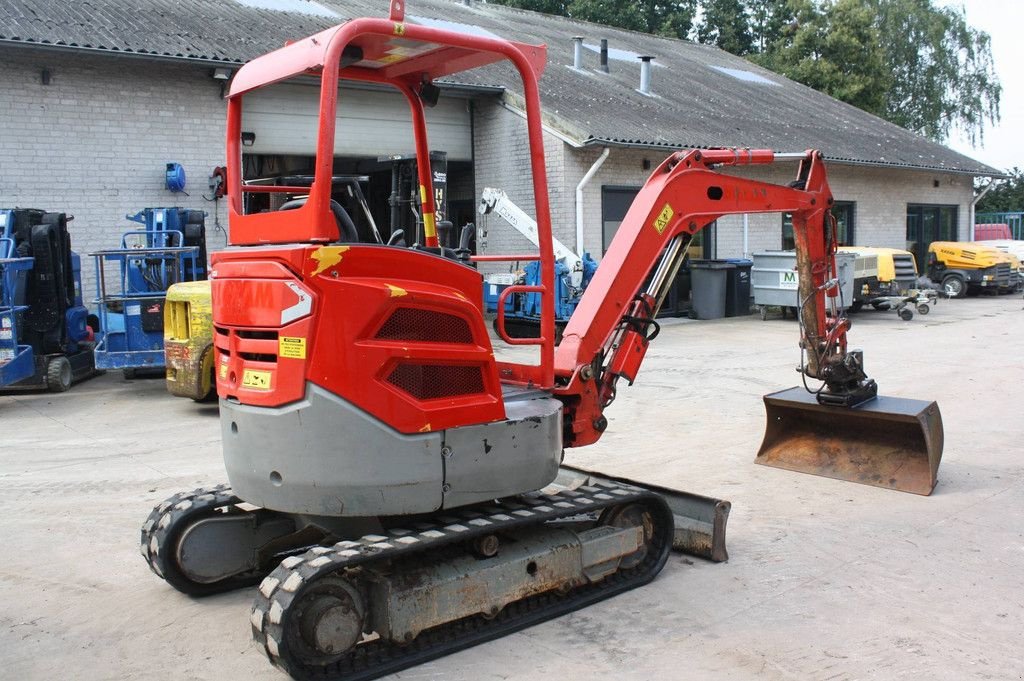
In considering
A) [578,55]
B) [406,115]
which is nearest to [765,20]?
[578,55]

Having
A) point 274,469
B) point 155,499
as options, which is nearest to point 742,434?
point 155,499

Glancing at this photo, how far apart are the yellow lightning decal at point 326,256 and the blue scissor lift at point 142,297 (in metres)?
7.48

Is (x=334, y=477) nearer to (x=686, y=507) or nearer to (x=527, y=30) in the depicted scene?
(x=686, y=507)

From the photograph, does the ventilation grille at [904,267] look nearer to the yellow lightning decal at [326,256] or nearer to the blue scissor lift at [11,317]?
the blue scissor lift at [11,317]

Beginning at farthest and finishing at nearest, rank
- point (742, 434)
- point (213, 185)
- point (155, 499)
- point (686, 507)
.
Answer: point (213, 185) < point (742, 434) < point (155, 499) < point (686, 507)

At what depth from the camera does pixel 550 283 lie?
4.59m

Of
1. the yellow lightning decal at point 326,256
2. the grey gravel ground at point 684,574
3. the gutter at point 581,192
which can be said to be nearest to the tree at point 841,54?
the gutter at point 581,192

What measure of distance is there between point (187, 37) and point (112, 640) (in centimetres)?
1206

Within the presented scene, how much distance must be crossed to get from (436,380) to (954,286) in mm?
21908

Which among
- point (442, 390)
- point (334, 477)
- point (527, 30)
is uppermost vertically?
point (527, 30)

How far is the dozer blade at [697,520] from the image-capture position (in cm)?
532

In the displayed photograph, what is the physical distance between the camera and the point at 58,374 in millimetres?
11172

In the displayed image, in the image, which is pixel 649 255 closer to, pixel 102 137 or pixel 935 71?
pixel 102 137

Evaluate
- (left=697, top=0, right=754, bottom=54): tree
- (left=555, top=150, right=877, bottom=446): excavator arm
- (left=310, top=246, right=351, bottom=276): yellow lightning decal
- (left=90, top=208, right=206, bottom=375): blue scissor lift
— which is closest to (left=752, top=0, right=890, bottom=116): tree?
(left=697, top=0, right=754, bottom=54): tree
